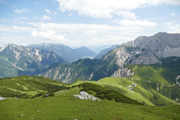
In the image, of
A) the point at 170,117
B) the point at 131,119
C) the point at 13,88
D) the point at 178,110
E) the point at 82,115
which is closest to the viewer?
the point at 131,119

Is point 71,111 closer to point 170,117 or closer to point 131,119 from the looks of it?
point 131,119

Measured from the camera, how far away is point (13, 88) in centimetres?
17625

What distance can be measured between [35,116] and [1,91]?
508 feet

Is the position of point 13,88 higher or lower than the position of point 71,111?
lower

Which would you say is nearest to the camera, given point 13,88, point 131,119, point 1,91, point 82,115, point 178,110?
point 131,119

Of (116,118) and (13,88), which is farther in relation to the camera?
(13,88)

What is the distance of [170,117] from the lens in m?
36.8

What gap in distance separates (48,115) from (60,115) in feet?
11.6

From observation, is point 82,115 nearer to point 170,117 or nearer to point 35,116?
point 35,116

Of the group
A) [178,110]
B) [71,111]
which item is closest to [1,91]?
[71,111]

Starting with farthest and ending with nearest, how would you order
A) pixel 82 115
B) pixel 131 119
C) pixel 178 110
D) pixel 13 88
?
pixel 13 88, pixel 178 110, pixel 82 115, pixel 131 119

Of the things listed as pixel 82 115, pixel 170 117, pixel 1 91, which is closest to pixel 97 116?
pixel 82 115

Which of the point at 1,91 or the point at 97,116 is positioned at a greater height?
the point at 97,116

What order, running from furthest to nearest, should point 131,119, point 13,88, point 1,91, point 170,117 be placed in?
→ point 13,88, point 1,91, point 170,117, point 131,119
